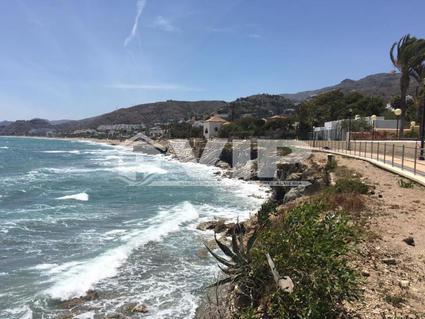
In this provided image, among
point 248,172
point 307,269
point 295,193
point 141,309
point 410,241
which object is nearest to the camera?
point 307,269

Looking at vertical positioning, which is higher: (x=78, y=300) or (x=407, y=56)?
(x=407, y=56)

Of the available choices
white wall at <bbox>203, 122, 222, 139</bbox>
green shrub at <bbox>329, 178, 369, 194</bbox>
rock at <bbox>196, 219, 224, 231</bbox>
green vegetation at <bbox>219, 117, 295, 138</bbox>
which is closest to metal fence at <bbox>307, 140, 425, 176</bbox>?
green shrub at <bbox>329, 178, 369, 194</bbox>

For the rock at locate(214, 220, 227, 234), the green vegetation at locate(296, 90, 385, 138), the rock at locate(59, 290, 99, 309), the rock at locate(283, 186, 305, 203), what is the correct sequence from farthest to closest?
the green vegetation at locate(296, 90, 385, 138), the rock at locate(283, 186, 305, 203), the rock at locate(214, 220, 227, 234), the rock at locate(59, 290, 99, 309)

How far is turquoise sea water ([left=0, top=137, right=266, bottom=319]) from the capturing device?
11.3 meters

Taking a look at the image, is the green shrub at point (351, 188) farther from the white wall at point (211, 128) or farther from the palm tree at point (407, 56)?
the white wall at point (211, 128)

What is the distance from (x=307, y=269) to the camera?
6176 millimetres

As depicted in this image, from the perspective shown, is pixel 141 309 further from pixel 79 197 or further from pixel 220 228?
pixel 79 197

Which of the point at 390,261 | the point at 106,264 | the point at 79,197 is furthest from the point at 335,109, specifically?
the point at 390,261

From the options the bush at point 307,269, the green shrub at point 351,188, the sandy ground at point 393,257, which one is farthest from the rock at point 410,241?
the green shrub at point 351,188

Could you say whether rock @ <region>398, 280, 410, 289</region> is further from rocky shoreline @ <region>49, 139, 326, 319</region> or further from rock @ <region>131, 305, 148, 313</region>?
rock @ <region>131, 305, 148, 313</region>

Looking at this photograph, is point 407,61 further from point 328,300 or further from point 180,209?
point 328,300

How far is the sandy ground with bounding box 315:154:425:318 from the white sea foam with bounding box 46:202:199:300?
8.51 m

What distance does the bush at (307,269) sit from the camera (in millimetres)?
5617

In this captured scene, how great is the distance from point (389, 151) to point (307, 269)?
20.6m
